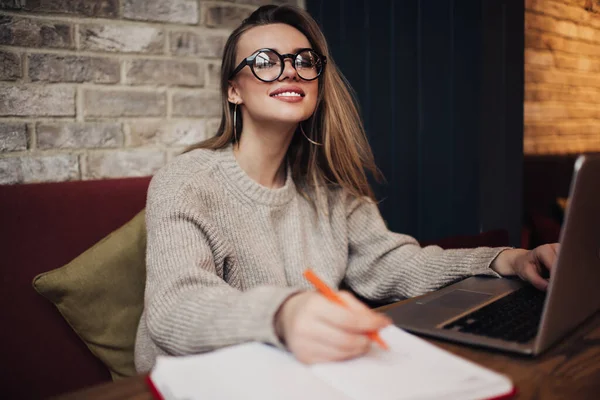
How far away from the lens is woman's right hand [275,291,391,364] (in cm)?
68

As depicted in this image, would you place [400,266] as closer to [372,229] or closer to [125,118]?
[372,229]

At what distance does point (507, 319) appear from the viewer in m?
0.92

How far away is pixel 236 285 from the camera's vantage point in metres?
1.30

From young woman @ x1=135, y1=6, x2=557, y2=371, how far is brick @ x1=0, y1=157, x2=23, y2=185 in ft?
1.96

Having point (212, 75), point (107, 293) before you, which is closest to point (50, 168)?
point (107, 293)

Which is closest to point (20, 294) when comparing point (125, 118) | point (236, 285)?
point (236, 285)

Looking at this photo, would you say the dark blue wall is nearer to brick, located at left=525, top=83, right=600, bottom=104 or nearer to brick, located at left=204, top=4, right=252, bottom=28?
brick, located at left=204, top=4, right=252, bottom=28

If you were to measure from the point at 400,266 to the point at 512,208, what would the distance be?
3.57 ft

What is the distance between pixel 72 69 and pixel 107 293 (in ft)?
2.46

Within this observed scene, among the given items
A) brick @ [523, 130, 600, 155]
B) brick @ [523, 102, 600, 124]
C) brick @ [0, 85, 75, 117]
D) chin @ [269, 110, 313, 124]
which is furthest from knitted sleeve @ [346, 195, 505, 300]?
brick @ [523, 102, 600, 124]

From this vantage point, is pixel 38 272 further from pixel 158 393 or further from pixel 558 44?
pixel 558 44

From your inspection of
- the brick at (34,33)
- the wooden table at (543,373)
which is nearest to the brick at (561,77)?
the brick at (34,33)

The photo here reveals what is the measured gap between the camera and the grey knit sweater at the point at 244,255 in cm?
83

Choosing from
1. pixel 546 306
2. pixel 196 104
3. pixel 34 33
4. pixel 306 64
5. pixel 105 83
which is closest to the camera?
pixel 546 306
